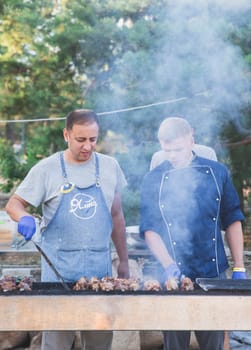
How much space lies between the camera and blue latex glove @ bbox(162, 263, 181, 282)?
3209 millimetres

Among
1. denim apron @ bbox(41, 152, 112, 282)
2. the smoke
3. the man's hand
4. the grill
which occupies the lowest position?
the grill

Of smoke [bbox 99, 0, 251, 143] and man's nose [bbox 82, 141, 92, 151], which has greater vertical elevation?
smoke [bbox 99, 0, 251, 143]

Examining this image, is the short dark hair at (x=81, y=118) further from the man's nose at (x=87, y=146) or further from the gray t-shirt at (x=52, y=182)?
the gray t-shirt at (x=52, y=182)

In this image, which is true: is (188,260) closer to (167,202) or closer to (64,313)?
(167,202)

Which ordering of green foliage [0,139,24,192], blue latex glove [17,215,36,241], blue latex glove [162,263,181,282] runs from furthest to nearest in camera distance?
green foliage [0,139,24,192]
blue latex glove [162,263,181,282]
blue latex glove [17,215,36,241]

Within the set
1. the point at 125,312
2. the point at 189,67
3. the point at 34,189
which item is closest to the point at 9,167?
the point at 189,67

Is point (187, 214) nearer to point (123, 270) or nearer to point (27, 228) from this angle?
point (123, 270)

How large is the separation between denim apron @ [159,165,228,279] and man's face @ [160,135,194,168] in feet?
0.18

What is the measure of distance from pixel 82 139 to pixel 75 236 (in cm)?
54

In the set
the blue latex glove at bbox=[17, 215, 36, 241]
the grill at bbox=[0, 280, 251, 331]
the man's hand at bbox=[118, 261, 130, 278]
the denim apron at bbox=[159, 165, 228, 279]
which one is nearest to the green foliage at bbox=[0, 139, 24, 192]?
the man's hand at bbox=[118, 261, 130, 278]

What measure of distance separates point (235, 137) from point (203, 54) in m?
1.13

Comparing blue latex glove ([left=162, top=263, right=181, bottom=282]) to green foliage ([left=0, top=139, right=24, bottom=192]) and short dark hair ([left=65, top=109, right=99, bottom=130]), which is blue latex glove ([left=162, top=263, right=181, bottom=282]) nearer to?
short dark hair ([left=65, top=109, right=99, bottom=130])

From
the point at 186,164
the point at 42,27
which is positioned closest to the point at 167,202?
the point at 186,164

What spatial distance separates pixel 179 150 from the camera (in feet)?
11.1
